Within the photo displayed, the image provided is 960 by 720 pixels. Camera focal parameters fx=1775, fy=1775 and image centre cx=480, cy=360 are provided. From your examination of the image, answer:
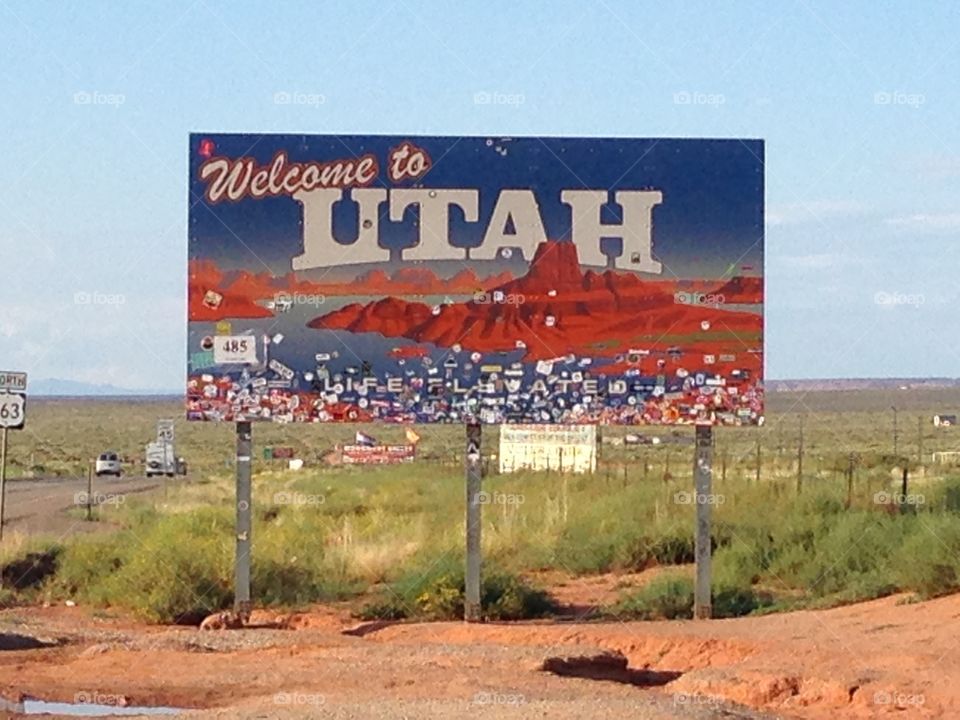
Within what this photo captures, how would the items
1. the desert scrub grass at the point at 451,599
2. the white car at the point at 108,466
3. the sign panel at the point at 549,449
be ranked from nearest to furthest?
1. the desert scrub grass at the point at 451,599
2. the sign panel at the point at 549,449
3. the white car at the point at 108,466

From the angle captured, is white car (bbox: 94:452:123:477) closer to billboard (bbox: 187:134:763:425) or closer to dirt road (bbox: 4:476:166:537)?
dirt road (bbox: 4:476:166:537)

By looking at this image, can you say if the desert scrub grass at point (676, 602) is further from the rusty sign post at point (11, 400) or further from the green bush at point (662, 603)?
the rusty sign post at point (11, 400)

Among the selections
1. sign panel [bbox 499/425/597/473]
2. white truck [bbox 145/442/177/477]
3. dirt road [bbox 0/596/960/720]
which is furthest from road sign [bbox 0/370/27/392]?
white truck [bbox 145/442/177/477]

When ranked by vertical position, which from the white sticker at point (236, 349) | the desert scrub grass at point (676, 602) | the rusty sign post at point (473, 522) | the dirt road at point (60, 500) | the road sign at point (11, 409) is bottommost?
the dirt road at point (60, 500)

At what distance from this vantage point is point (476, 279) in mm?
19375

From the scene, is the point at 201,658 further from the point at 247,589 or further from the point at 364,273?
the point at 364,273

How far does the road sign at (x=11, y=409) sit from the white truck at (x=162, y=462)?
27.4m

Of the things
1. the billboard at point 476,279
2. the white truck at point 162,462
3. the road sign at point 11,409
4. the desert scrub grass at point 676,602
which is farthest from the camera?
the white truck at point 162,462

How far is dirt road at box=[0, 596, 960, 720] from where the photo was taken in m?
13.5

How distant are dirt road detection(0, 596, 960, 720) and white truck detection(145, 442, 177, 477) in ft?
114

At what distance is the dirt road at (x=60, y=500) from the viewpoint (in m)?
36.0

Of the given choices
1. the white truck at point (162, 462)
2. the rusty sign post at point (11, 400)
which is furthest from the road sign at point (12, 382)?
the white truck at point (162, 462)

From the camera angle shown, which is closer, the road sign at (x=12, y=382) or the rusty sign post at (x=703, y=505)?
the rusty sign post at (x=703, y=505)

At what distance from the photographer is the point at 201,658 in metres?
16.6
